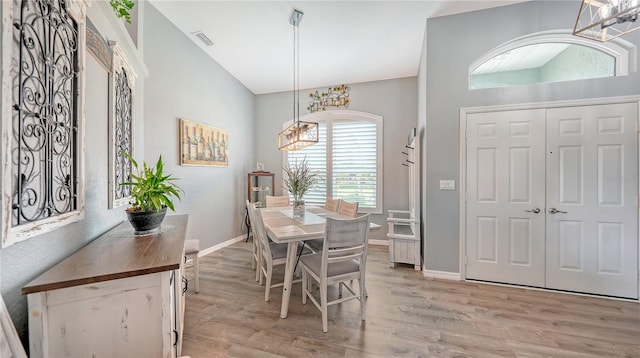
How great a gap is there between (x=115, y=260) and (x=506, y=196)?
3665mm

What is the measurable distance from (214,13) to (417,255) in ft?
13.2

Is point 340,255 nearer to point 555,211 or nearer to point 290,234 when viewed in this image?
point 290,234

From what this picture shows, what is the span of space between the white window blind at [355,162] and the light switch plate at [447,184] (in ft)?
5.65

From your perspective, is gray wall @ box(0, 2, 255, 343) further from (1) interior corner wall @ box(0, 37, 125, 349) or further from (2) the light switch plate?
(2) the light switch plate

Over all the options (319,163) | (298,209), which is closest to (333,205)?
(298,209)

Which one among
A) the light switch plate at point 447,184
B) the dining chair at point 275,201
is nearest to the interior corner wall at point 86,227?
the dining chair at point 275,201

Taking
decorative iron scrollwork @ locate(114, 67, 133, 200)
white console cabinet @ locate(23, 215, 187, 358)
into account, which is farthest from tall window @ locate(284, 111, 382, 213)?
white console cabinet @ locate(23, 215, 187, 358)

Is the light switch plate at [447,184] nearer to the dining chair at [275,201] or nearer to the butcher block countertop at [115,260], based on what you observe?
the dining chair at [275,201]

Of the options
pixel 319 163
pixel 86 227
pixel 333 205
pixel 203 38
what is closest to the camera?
pixel 86 227

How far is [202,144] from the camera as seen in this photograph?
3615mm

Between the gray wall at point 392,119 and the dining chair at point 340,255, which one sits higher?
the gray wall at point 392,119

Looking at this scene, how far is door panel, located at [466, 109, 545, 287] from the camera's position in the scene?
2652 mm

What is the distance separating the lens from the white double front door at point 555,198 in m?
2.42

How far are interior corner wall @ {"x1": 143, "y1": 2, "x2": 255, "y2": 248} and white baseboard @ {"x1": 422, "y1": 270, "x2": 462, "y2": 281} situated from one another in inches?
131
